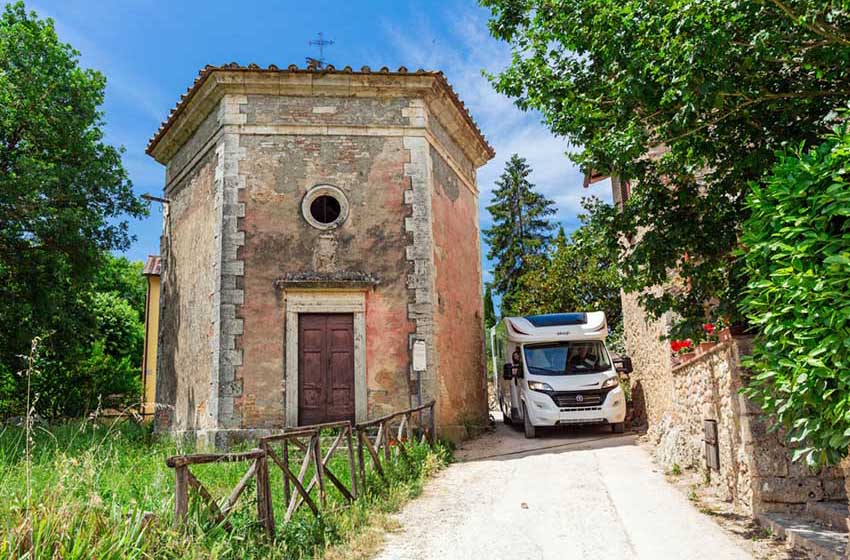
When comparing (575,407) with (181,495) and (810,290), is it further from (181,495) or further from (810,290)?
(181,495)

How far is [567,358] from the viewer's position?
12633 millimetres

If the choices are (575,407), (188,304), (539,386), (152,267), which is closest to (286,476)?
(539,386)

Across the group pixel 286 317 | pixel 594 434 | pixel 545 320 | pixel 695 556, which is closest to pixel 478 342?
pixel 545 320

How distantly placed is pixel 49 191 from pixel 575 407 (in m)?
11.5

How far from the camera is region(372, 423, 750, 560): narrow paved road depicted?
17.3 feet

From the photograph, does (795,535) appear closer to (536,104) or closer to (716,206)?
(716,206)

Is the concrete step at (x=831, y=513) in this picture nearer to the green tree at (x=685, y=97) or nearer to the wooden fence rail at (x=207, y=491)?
the green tree at (x=685, y=97)

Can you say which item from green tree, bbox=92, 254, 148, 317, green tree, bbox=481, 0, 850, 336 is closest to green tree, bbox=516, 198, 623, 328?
green tree, bbox=481, 0, 850, 336

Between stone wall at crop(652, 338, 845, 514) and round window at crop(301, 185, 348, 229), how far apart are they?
21.3ft

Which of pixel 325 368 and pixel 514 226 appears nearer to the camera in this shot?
pixel 325 368

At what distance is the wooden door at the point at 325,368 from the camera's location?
35.9ft

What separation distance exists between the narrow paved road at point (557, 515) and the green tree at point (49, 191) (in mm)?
9579

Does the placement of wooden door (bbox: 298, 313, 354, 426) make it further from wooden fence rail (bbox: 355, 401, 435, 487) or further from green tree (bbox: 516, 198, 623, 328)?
green tree (bbox: 516, 198, 623, 328)

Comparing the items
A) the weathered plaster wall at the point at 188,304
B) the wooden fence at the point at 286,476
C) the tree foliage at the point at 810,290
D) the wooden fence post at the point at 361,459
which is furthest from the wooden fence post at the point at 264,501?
the weathered plaster wall at the point at 188,304
